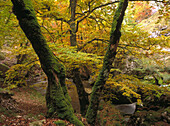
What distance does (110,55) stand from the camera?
3834 millimetres

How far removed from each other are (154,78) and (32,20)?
37.4 ft

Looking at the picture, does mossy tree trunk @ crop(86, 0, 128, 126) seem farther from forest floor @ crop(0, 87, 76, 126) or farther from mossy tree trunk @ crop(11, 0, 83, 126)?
forest floor @ crop(0, 87, 76, 126)

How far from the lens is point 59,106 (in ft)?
9.80

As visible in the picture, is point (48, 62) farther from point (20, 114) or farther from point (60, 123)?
point (20, 114)

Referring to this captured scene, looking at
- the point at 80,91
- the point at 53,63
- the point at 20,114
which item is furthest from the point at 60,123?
the point at 80,91

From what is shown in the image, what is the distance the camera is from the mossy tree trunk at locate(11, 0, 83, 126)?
2537 mm

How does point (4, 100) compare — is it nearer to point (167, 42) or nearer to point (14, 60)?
point (167, 42)

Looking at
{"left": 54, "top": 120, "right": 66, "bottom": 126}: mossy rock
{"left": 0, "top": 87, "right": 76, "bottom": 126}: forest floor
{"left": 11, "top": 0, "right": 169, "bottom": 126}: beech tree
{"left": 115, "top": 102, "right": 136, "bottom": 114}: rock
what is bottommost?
{"left": 115, "top": 102, "right": 136, "bottom": 114}: rock

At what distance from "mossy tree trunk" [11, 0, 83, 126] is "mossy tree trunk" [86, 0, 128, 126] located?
1.13 m

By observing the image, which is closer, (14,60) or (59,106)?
(59,106)

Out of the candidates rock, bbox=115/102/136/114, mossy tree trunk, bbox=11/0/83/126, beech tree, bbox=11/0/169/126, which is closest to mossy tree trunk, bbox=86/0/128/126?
beech tree, bbox=11/0/169/126

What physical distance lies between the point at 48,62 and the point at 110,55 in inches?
81.3

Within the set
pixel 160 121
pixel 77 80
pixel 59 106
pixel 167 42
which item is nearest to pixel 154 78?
pixel 160 121

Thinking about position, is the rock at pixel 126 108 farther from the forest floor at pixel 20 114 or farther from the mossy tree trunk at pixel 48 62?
the mossy tree trunk at pixel 48 62
